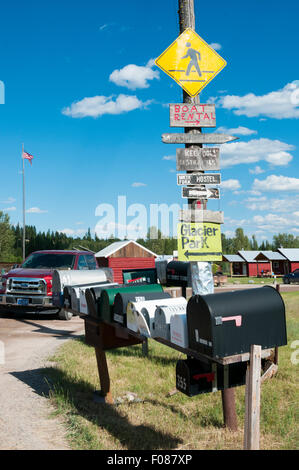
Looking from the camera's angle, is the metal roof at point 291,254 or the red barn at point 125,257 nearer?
the red barn at point 125,257

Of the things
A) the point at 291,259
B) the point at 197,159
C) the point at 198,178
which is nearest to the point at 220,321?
the point at 198,178

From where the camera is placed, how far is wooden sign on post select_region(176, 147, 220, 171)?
523 centimetres

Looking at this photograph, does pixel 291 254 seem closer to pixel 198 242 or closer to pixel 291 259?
pixel 291 259

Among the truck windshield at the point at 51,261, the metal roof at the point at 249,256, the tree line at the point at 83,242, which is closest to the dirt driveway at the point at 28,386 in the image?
the truck windshield at the point at 51,261

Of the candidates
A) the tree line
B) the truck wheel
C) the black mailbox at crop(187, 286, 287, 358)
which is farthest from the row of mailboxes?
the tree line

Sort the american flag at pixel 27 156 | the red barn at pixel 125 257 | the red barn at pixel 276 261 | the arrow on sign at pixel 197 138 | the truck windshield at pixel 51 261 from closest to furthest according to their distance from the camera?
1. the arrow on sign at pixel 197 138
2. the truck windshield at pixel 51 261
3. the american flag at pixel 27 156
4. the red barn at pixel 125 257
5. the red barn at pixel 276 261

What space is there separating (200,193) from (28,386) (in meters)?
3.41

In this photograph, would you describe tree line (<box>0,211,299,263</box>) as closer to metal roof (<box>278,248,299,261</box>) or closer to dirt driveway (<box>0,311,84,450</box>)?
metal roof (<box>278,248,299,261</box>)

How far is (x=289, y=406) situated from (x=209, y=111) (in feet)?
12.5

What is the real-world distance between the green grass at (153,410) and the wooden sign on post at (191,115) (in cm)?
353

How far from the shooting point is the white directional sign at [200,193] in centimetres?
520

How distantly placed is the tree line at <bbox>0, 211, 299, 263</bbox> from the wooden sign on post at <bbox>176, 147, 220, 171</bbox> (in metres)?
73.4

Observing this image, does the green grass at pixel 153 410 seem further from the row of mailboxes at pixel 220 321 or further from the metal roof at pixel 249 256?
the metal roof at pixel 249 256

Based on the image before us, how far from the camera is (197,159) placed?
526 cm
